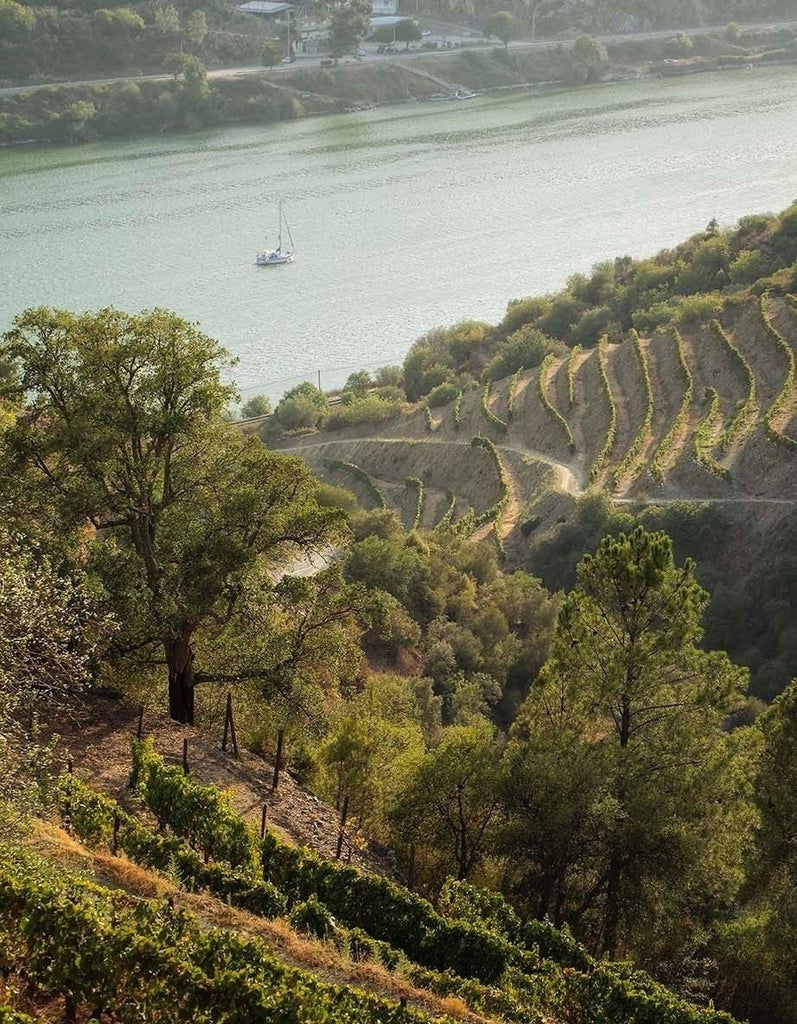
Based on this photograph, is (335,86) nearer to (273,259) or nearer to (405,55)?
(405,55)

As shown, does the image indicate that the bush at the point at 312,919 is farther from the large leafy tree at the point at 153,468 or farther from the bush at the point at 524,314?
the bush at the point at 524,314

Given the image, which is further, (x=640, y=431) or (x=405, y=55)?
(x=405, y=55)

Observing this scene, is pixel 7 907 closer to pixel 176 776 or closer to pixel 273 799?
pixel 176 776

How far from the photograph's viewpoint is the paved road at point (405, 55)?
126 meters

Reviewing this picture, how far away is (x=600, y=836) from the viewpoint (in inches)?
739

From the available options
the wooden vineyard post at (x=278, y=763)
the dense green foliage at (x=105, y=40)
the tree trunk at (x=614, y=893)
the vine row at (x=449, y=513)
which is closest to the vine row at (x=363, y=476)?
the vine row at (x=449, y=513)

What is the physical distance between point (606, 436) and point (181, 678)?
33.0 meters

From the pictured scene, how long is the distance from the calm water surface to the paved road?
11.6 m

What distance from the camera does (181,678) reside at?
22.7 m

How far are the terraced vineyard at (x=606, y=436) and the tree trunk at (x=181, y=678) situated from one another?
24.9 meters

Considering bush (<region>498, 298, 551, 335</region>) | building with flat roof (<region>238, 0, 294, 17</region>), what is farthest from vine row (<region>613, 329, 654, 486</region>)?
building with flat roof (<region>238, 0, 294, 17</region>)

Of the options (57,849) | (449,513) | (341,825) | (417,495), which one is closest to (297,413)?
(417,495)

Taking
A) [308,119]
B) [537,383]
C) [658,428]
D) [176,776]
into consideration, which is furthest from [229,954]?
[308,119]

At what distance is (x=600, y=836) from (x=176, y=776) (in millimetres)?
6585
